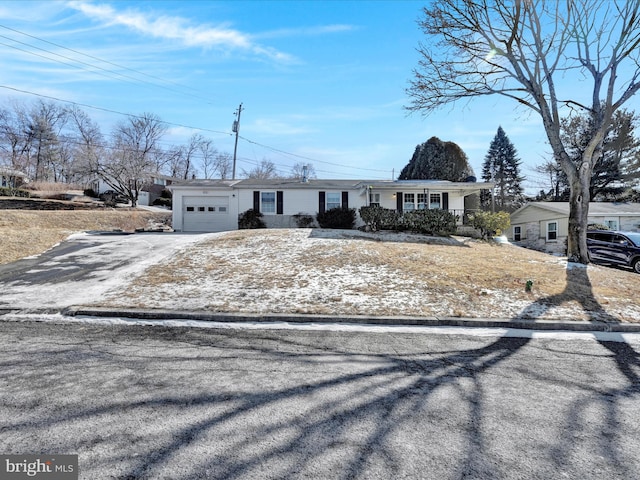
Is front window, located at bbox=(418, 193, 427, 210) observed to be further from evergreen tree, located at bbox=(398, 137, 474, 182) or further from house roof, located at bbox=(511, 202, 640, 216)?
evergreen tree, located at bbox=(398, 137, 474, 182)

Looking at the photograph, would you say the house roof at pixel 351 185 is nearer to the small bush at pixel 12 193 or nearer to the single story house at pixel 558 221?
the single story house at pixel 558 221

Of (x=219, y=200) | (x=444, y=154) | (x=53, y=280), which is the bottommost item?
(x=53, y=280)

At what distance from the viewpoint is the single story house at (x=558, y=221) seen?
69.1 feet

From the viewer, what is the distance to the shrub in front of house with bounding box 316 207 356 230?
19250 millimetres

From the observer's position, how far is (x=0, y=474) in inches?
77.3

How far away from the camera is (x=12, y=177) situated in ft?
121

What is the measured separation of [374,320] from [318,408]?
2985 millimetres

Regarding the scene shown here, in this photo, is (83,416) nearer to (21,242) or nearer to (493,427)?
(493,427)

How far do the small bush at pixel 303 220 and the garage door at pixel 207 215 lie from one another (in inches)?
143

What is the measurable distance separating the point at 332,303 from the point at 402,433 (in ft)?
13.0

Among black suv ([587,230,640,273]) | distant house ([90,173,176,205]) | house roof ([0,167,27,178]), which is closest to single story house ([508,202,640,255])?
black suv ([587,230,640,273])

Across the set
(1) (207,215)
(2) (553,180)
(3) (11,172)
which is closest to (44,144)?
(3) (11,172)

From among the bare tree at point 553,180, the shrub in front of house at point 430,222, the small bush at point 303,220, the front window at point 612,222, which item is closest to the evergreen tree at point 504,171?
the bare tree at point 553,180

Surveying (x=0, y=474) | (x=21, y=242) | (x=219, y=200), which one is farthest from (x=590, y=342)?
(x=219, y=200)
